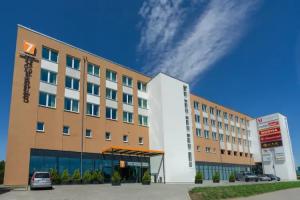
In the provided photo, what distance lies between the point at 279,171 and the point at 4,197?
202 ft

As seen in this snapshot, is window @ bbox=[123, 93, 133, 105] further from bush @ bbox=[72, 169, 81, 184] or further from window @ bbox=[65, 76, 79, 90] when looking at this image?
bush @ bbox=[72, 169, 81, 184]

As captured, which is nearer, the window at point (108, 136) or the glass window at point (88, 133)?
the glass window at point (88, 133)

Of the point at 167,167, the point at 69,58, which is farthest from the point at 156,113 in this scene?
the point at 69,58

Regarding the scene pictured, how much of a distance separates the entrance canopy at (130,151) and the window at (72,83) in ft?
29.1

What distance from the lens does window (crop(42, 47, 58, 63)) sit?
1363 inches

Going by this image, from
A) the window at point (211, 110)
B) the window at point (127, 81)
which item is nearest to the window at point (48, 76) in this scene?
the window at point (127, 81)

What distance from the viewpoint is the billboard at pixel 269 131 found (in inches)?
2665

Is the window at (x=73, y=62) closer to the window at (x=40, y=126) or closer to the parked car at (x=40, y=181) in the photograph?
the window at (x=40, y=126)

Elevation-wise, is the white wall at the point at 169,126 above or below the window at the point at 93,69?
below

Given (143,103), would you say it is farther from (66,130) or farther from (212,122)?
(212,122)

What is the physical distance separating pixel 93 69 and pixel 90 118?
7163 millimetres

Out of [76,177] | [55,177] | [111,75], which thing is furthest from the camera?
[111,75]

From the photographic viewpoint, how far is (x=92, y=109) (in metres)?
37.7

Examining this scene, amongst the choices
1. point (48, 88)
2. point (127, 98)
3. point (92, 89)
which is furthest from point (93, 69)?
point (48, 88)
